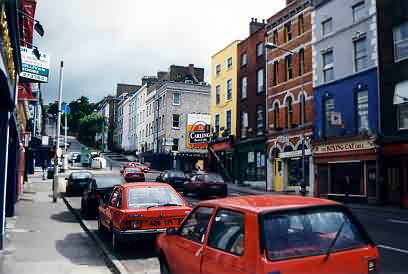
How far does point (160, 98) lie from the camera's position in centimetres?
6216

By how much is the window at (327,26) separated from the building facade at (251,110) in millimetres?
8651

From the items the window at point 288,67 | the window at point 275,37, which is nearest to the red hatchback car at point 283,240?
the window at point 288,67

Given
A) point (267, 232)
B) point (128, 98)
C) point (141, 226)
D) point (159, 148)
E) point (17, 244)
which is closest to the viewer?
point (267, 232)

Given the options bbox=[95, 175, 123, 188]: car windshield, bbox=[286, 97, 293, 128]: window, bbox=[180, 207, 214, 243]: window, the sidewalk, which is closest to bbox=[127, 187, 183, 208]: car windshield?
the sidewalk

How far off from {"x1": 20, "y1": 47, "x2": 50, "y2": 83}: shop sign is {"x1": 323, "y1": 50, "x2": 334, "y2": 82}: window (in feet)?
65.2

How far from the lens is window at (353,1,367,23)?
81.9 ft

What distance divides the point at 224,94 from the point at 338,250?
40.0m

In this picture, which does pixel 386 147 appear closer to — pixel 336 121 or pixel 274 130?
pixel 336 121

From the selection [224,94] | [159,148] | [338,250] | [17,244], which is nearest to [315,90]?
[224,94]

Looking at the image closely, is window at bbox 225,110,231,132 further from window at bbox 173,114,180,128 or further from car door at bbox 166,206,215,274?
car door at bbox 166,206,215,274

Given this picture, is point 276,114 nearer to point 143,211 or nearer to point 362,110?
point 362,110

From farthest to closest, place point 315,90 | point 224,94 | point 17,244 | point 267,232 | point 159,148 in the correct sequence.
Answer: point 159,148 < point 224,94 < point 315,90 < point 17,244 < point 267,232

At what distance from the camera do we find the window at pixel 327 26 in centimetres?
2780

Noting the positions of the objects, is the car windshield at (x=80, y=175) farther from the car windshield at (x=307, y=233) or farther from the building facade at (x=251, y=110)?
the car windshield at (x=307, y=233)
